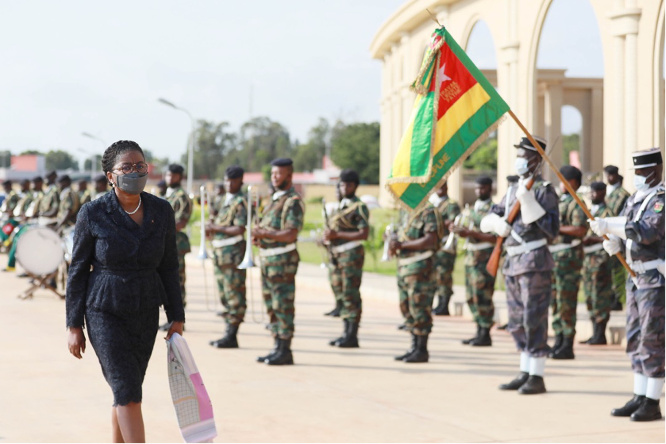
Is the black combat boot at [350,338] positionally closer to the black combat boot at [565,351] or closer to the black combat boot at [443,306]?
the black combat boot at [565,351]

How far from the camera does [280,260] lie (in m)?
9.49

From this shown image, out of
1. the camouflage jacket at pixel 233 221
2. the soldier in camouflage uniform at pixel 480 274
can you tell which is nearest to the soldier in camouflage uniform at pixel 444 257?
the soldier in camouflage uniform at pixel 480 274

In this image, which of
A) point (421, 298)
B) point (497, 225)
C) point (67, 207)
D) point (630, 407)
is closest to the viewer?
point (630, 407)

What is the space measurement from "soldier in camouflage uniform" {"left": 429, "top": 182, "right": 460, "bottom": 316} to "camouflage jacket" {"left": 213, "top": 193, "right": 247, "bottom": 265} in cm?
230

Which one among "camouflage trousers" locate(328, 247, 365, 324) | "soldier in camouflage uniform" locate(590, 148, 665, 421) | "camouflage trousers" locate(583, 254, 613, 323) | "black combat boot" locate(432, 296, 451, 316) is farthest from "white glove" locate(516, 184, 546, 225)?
"black combat boot" locate(432, 296, 451, 316)

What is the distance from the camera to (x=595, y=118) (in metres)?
38.6

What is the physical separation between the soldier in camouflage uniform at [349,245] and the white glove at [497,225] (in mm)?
2346

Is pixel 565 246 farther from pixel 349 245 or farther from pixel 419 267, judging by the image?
pixel 349 245

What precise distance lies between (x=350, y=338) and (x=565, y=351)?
248 centimetres

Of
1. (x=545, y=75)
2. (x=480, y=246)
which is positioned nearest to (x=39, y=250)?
(x=480, y=246)

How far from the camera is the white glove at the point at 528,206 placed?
26.5ft

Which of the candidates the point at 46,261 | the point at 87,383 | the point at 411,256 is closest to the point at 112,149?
the point at 87,383

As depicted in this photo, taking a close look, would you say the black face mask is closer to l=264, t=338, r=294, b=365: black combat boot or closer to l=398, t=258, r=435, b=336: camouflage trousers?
l=264, t=338, r=294, b=365: black combat boot

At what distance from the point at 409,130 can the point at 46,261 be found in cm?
854
